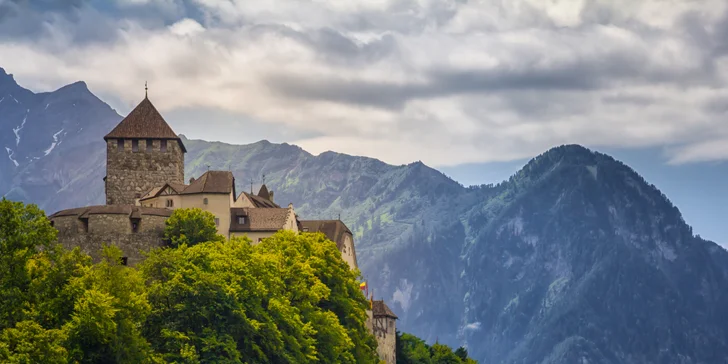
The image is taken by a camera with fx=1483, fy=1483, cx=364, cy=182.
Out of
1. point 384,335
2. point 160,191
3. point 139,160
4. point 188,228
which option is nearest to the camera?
point 188,228

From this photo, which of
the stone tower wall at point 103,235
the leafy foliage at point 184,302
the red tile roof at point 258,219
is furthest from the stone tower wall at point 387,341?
the stone tower wall at point 103,235

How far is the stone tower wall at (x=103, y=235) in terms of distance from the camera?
130250 mm

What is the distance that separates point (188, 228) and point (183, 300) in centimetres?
2546

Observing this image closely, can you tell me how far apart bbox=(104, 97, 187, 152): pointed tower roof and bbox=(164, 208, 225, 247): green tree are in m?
21.3

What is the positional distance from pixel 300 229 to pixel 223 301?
51.7 metres

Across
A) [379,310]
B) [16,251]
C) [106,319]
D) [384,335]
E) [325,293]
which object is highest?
[16,251]

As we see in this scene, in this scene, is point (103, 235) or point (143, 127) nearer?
point (103, 235)

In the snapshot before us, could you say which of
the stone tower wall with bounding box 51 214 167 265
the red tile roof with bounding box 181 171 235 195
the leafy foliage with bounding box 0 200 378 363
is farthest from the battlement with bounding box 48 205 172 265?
the red tile roof with bounding box 181 171 235 195

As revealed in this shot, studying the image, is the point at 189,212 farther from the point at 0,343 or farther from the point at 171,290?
the point at 0,343

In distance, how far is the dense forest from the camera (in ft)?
293

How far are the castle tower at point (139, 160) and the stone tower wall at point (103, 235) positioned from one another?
2008cm

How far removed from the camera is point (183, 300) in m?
108

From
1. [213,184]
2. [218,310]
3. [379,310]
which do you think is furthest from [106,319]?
[379,310]

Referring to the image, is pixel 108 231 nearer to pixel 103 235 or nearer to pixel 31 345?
pixel 103 235
